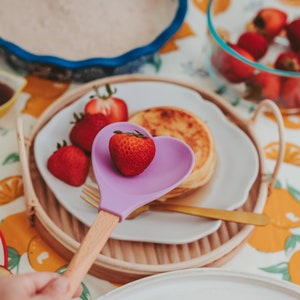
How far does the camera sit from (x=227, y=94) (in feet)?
4.22

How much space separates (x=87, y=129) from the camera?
1039mm

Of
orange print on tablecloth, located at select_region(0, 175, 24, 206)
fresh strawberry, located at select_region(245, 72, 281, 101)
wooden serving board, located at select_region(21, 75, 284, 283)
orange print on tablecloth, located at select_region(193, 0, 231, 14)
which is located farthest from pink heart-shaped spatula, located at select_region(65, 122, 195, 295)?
orange print on tablecloth, located at select_region(193, 0, 231, 14)

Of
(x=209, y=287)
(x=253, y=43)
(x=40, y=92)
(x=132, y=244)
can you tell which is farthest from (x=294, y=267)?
(x=40, y=92)

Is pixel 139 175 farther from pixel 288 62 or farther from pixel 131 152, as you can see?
pixel 288 62

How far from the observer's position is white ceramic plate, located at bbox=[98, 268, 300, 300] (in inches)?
34.8

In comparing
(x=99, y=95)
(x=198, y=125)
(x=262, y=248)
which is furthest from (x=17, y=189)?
(x=262, y=248)

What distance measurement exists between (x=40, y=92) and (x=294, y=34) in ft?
1.95

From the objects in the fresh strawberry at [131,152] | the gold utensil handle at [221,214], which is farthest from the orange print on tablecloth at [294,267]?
the fresh strawberry at [131,152]

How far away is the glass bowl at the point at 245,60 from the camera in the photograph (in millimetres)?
1189

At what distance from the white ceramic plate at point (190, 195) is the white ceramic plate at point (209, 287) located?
70mm

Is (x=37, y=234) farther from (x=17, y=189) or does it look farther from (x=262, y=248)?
(x=262, y=248)

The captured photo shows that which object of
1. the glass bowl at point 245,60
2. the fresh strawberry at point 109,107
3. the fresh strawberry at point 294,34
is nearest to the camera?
the fresh strawberry at point 109,107

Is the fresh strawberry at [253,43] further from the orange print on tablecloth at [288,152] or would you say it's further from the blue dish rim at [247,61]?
the orange print on tablecloth at [288,152]

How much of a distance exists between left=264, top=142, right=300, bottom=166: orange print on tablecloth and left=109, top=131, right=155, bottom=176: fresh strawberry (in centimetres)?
33
